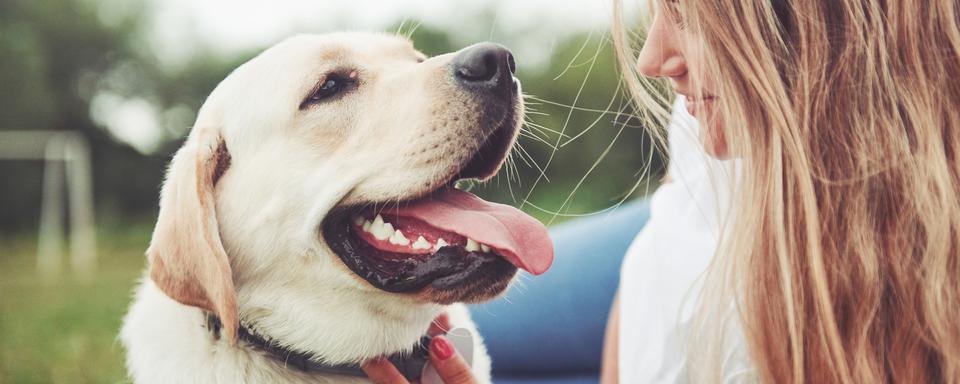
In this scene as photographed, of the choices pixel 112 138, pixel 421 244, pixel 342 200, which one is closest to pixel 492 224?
pixel 421 244

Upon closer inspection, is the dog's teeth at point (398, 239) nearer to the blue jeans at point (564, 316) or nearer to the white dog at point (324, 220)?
the white dog at point (324, 220)

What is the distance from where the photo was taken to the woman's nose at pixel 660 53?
202cm

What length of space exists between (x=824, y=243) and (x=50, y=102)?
55.6 ft

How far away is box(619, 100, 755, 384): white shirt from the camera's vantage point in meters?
2.24

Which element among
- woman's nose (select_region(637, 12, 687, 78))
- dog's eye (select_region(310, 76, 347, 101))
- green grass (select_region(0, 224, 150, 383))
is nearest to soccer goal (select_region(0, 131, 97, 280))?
green grass (select_region(0, 224, 150, 383))

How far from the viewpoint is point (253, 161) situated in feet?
7.20

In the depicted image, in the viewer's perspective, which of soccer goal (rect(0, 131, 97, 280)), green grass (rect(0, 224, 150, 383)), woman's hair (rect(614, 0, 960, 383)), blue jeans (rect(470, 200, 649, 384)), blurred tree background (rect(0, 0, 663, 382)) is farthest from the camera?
soccer goal (rect(0, 131, 97, 280))

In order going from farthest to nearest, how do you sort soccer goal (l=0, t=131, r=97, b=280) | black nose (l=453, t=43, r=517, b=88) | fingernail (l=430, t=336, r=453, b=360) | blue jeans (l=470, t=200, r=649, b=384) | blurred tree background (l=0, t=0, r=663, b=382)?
soccer goal (l=0, t=131, r=97, b=280) → blurred tree background (l=0, t=0, r=663, b=382) → blue jeans (l=470, t=200, r=649, b=384) → fingernail (l=430, t=336, r=453, b=360) → black nose (l=453, t=43, r=517, b=88)

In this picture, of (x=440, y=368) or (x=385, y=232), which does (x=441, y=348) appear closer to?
(x=440, y=368)

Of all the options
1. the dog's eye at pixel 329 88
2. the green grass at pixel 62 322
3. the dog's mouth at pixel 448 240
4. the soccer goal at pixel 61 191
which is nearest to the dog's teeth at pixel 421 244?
the dog's mouth at pixel 448 240

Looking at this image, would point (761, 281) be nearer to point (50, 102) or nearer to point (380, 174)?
point (380, 174)

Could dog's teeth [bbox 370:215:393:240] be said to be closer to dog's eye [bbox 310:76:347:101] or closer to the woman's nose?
dog's eye [bbox 310:76:347:101]

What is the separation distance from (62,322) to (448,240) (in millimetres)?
4726

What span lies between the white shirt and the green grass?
1.97 meters
